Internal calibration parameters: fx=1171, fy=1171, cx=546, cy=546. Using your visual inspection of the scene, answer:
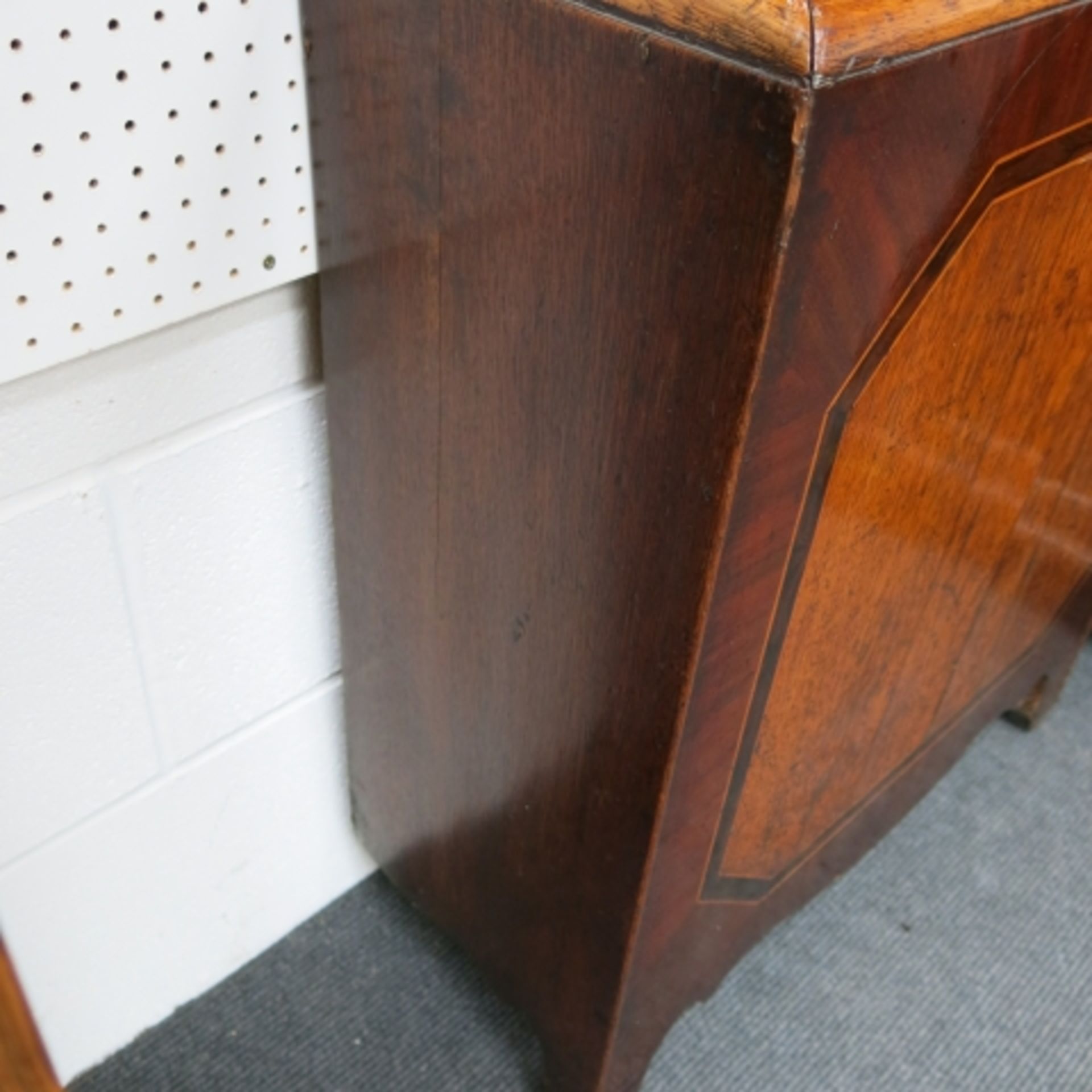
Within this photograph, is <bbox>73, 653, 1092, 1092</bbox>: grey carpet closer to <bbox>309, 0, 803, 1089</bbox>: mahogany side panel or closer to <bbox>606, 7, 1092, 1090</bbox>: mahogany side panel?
<bbox>309, 0, 803, 1089</bbox>: mahogany side panel

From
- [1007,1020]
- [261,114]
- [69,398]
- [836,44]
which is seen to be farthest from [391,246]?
[1007,1020]

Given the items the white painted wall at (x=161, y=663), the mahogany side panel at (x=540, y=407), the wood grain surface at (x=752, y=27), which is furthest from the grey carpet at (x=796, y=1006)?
the wood grain surface at (x=752, y=27)

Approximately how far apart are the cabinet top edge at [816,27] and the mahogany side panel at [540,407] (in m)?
0.01

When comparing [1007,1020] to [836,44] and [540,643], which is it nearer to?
[540,643]

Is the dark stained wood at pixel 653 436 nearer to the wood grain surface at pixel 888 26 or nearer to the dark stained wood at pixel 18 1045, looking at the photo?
the wood grain surface at pixel 888 26

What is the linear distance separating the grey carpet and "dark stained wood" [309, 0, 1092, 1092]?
0.14m

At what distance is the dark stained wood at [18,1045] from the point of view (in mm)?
840

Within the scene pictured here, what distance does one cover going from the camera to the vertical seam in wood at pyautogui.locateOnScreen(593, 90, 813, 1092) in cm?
47

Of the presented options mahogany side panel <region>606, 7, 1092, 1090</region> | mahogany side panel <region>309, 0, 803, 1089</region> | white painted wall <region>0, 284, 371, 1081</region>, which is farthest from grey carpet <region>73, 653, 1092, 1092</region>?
mahogany side panel <region>606, 7, 1092, 1090</region>

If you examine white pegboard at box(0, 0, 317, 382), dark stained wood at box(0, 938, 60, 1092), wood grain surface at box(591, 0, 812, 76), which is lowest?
dark stained wood at box(0, 938, 60, 1092)

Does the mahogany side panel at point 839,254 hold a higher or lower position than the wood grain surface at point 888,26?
lower

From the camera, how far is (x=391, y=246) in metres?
0.72

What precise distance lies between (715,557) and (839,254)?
0.53ft

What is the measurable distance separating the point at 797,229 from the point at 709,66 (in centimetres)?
7
